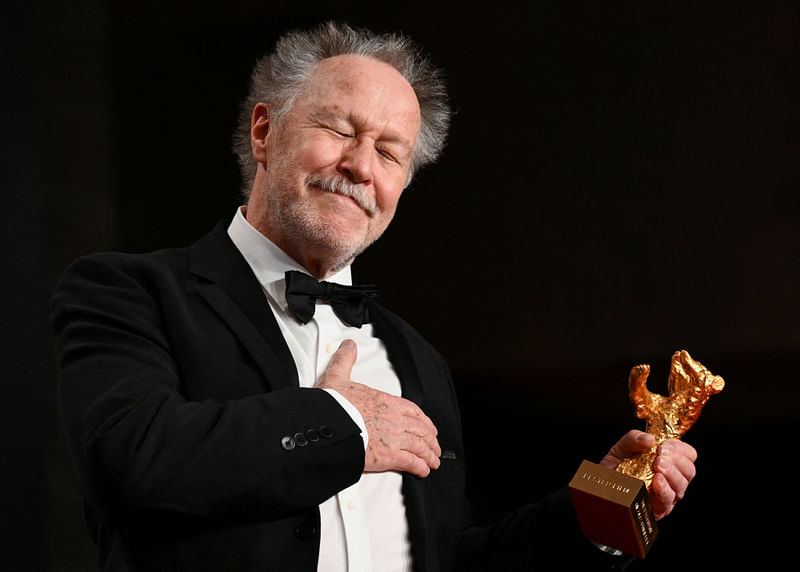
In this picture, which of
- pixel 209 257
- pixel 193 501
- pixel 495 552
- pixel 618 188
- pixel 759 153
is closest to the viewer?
pixel 193 501

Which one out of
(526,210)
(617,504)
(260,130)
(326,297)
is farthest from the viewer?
(526,210)

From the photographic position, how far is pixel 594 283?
2.42 m

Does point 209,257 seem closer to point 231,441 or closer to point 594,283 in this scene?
point 231,441

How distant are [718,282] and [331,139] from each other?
3.59ft

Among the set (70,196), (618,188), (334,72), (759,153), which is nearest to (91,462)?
(334,72)

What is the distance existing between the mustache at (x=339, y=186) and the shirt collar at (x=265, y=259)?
151 millimetres

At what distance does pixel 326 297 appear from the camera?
5.71 ft

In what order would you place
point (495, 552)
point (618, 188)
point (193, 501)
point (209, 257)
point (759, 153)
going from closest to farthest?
point (193, 501) < point (209, 257) < point (495, 552) < point (759, 153) < point (618, 188)

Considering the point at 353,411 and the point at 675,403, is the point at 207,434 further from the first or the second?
the point at 675,403

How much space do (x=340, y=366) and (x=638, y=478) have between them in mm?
528

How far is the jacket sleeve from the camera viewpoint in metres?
1.26

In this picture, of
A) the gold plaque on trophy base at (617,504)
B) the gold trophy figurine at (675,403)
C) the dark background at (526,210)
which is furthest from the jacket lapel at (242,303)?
the dark background at (526,210)

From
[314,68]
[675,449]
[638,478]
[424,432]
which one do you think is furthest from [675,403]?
[314,68]

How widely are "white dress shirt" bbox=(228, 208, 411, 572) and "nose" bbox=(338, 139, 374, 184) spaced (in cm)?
21
